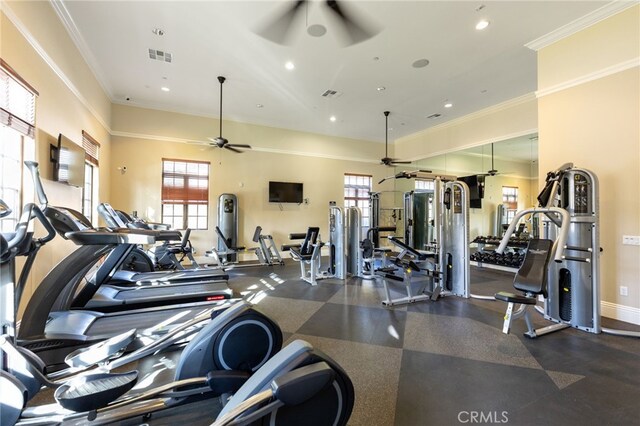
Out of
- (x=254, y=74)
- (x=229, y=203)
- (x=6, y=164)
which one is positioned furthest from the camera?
(x=229, y=203)

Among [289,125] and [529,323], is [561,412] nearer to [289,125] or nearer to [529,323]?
[529,323]

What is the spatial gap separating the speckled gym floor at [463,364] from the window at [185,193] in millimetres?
4509

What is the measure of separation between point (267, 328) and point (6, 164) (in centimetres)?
339

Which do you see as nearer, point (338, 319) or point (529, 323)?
point (529, 323)

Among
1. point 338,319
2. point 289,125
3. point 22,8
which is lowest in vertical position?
point 338,319

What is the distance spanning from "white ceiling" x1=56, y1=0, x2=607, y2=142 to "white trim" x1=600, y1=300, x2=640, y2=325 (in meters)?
3.89

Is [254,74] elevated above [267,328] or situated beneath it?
elevated above

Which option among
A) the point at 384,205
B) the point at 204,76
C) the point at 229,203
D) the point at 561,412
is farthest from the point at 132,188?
the point at 561,412

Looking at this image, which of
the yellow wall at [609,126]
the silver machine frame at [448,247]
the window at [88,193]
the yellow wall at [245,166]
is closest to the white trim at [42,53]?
the window at [88,193]

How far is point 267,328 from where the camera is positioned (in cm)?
207

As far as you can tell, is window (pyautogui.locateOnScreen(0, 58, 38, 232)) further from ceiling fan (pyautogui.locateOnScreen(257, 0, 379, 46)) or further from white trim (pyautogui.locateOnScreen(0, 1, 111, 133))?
ceiling fan (pyautogui.locateOnScreen(257, 0, 379, 46))

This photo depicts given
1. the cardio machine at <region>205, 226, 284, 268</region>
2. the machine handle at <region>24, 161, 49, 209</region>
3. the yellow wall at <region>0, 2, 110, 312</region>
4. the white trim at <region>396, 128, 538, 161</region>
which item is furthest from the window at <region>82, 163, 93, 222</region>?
the white trim at <region>396, 128, 538, 161</region>

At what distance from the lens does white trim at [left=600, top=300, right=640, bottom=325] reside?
3477 mm

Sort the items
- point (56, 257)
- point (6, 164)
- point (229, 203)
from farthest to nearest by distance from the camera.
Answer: point (229, 203)
point (56, 257)
point (6, 164)
